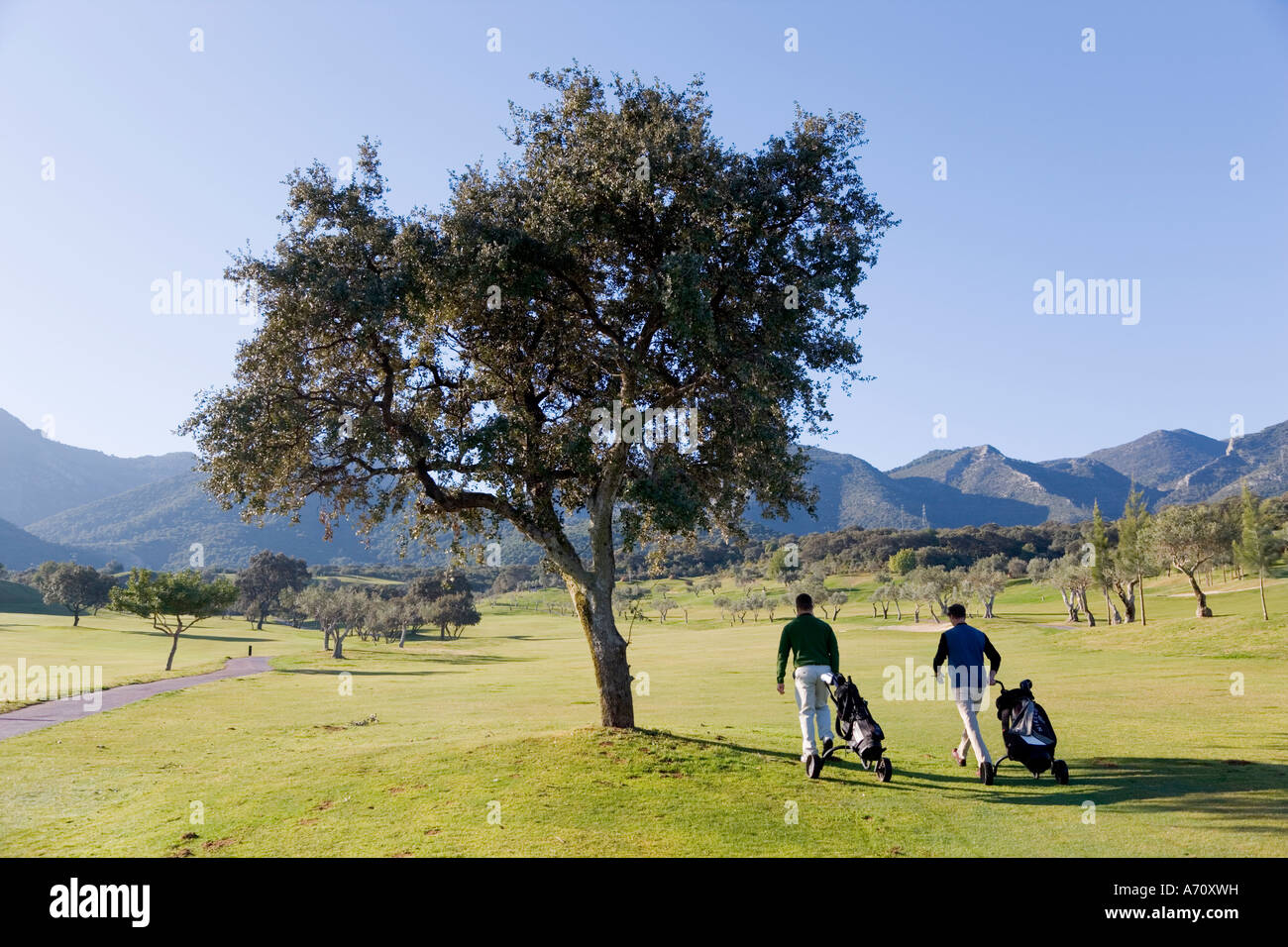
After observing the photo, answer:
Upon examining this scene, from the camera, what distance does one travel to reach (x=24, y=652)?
219ft

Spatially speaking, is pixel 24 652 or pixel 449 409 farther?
pixel 24 652

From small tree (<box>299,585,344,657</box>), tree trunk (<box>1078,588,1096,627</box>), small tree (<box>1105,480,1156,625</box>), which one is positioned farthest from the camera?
small tree (<box>299,585,344,657</box>)

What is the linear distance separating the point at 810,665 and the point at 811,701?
0.76 meters

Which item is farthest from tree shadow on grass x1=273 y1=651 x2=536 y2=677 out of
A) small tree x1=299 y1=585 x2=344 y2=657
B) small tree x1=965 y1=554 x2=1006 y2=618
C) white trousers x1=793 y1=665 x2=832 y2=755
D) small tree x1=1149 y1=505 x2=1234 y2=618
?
small tree x1=1149 y1=505 x2=1234 y2=618

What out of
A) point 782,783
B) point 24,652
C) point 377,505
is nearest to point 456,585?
point 24,652

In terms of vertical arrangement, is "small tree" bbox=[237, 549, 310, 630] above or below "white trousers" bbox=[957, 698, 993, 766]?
below

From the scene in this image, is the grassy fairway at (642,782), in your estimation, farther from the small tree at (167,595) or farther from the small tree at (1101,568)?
the small tree at (1101,568)

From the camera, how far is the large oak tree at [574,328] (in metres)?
15.8

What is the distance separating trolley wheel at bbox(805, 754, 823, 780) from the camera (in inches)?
523

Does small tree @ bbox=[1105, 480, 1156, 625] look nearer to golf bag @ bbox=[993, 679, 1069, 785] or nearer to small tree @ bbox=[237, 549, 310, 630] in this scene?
golf bag @ bbox=[993, 679, 1069, 785]

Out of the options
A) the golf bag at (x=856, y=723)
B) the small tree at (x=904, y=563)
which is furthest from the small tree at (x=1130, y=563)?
the golf bag at (x=856, y=723)

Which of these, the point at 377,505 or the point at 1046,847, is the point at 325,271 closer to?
the point at 377,505

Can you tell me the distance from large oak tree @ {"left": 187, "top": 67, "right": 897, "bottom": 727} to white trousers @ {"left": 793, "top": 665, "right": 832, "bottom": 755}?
4267mm

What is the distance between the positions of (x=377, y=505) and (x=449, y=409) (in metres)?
3.09
